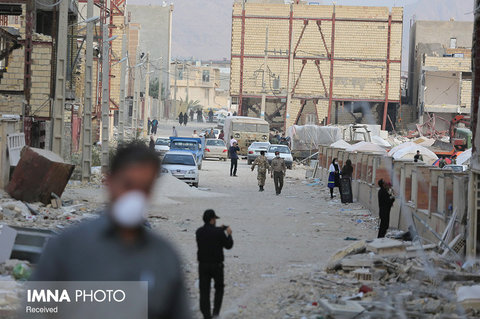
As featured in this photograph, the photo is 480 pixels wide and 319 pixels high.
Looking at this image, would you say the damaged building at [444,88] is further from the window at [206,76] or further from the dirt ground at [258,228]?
the window at [206,76]

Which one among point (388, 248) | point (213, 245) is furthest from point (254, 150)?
point (213, 245)

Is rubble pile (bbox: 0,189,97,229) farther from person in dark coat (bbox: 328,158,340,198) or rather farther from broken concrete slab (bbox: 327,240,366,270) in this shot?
person in dark coat (bbox: 328,158,340,198)

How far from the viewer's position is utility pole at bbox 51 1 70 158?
2625 centimetres

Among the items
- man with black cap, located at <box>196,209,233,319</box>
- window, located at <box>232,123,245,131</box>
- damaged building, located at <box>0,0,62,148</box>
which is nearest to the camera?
man with black cap, located at <box>196,209,233,319</box>

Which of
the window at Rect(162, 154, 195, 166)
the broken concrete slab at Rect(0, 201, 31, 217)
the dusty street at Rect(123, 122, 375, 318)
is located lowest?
the dusty street at Rect(123, 122, 375, 318)

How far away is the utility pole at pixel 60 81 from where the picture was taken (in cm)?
2625

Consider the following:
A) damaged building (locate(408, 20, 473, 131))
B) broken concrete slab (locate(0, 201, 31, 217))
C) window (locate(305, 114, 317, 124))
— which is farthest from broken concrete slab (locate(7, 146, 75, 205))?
window (locate(305, 114, 317, 124))

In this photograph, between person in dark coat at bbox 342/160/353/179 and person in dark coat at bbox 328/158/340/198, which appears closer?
person in dark coat at bbox 342/160/353/179

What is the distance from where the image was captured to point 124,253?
139 inches

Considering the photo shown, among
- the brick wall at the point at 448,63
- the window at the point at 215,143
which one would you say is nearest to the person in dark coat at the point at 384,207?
the window at the point at 215,143

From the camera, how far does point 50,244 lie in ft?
12.0

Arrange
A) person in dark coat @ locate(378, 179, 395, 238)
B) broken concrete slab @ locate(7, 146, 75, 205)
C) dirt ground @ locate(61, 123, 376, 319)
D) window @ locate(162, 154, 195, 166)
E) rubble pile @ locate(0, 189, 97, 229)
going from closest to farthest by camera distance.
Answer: dirt ground @ locate(61, 123, 376, 319) < rubble pile @ locate(0, 189, 97, 229) < person in dark coat @ locate(378, 179, 395, 238) < broken concrete slab @ locate(7, 146, 75, 205) < window @ locate(162, 154, 195, 166)

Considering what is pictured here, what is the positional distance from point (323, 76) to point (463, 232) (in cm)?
7256

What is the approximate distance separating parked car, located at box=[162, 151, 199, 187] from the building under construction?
169 feet
